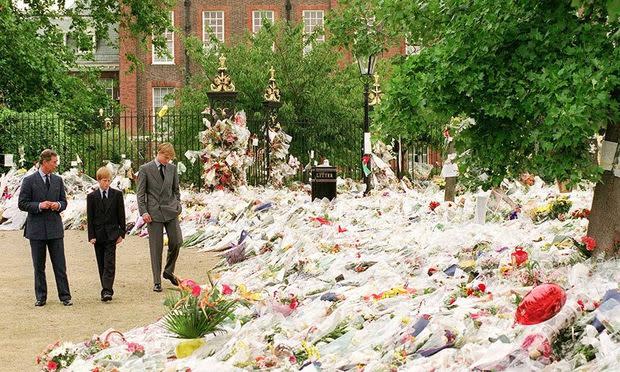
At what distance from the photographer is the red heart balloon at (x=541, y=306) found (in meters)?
6.97

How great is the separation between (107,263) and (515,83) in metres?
5.91

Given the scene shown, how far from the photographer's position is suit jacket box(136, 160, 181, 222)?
13.4 metres

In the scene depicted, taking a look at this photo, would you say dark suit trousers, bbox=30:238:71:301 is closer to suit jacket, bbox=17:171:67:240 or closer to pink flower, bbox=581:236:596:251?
suit jacket, bbox=17:171:67:240

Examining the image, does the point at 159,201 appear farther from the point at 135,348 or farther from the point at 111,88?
the point at 111,88

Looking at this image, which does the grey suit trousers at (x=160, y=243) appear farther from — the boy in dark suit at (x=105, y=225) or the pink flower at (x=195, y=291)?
the pink flower at (x=195, y=291)

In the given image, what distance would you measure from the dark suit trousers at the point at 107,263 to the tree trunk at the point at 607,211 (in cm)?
579

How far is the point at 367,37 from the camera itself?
15.9 meters

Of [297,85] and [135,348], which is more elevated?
[297,85]

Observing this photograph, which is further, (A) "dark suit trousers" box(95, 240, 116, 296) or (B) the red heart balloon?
(A) "dark suit trousers" box(95, 240, 116, 296)

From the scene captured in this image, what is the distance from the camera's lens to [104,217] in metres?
12.7

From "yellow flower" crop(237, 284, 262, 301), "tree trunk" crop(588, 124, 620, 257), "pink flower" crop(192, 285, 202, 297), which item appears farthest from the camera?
"yellow flower" crop(237, 284, 262, 301)

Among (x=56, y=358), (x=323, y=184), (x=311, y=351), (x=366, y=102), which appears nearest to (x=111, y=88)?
(x=366, y=102)

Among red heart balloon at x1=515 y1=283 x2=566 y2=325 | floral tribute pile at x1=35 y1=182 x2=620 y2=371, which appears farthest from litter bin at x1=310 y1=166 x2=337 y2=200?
red heart balloon at x1=515 y1=283 x2=566 y2=325

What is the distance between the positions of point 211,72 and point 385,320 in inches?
1314
